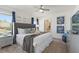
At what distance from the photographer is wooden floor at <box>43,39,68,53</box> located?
197 centimetres

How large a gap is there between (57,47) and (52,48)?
0.11 meters

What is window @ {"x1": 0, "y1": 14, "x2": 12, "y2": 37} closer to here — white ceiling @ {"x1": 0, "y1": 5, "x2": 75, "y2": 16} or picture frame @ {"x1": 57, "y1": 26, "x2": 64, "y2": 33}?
white ceiling @ {"x1": 0, "y1": 5, "x2": 75, "y2": 16}

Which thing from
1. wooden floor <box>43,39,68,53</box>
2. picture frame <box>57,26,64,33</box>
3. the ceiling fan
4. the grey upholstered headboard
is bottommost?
wooden floor <box>43,39,68,53</box>

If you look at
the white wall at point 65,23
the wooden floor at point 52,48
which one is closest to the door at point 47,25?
the white wall at point 65,23

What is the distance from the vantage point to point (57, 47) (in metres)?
2.06

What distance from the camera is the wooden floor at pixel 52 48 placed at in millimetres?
1880

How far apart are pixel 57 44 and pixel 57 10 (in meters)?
0.74

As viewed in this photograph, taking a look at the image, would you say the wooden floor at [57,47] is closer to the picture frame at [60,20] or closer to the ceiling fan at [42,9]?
the picture frame at [60,20]

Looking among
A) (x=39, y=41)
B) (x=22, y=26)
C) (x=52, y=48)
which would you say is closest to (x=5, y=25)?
(x=22, y=26)

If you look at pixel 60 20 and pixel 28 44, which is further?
pixel 60 20

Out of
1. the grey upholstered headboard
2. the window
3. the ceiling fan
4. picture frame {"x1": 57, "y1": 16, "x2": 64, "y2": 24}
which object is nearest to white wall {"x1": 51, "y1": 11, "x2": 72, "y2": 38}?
picture frame {"x1": 57, "y1": 16, "x2": 64, "y2": 24}

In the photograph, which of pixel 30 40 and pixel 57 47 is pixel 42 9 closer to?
pixel 30 40
